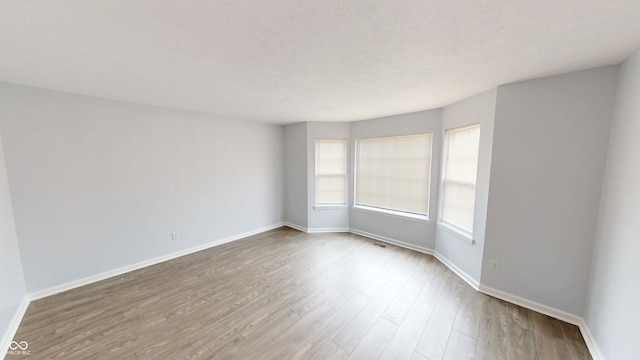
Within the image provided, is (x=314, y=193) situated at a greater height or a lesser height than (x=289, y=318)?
greater

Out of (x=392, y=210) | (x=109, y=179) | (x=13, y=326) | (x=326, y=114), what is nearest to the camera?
(x=13, y=326)

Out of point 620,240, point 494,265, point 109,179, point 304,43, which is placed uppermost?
point 304,43

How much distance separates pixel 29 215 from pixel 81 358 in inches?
70.6

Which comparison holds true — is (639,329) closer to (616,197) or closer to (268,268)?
(616,197)

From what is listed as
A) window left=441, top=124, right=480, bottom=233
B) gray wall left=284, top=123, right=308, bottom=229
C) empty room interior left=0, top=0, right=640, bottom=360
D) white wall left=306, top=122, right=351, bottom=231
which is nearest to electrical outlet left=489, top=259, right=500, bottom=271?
empty room interior left=0, top=0, right=640, bottom=360

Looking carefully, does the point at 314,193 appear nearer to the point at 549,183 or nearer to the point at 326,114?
the point at 326,114

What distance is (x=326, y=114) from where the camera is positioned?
3.68m

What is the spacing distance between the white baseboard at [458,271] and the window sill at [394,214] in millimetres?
561

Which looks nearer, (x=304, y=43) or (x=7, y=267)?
(x=304, y=43)

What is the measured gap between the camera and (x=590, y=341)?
1.76m

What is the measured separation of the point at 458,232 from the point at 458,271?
0.53 metres

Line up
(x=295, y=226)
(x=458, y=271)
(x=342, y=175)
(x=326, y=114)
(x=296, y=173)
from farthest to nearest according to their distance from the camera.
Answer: (x=295, y=226), (x=296, y=173), (x=342, y=175), (x=326, y=114), (x=458, y=271)

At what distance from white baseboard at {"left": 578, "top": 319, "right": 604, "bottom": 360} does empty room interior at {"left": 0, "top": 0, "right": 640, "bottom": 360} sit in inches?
1.2

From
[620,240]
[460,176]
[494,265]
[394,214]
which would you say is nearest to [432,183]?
[460,176]
